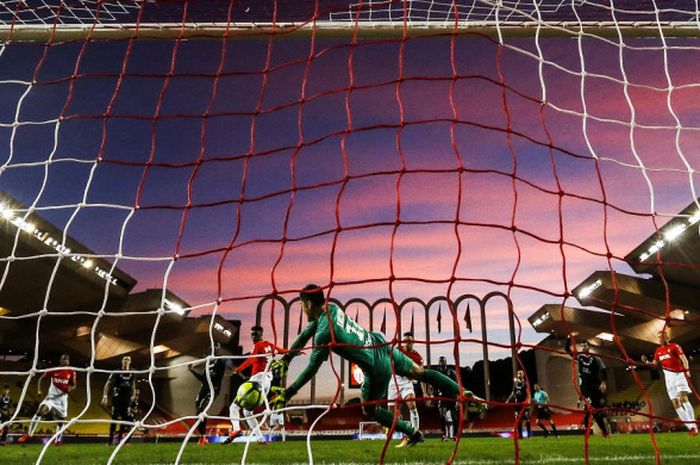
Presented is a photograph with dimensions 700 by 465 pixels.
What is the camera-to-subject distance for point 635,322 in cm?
3212

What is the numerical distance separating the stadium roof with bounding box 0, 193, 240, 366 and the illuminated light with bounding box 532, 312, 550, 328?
22.8m

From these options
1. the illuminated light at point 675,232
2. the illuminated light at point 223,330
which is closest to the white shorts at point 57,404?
the illuminated light at point 675,232

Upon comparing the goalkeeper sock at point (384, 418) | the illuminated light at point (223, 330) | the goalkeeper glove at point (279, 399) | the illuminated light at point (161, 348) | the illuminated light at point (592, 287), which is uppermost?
the illuminated light at point (592, 287)

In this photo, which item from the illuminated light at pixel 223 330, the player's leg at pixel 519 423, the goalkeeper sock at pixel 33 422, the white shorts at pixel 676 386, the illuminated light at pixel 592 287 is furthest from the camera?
the illuminated light at pixel 223 330

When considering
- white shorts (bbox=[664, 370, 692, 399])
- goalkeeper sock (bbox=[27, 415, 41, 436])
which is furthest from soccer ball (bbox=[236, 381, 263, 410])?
white shorts (bbox=[664, 370, 692, 399])

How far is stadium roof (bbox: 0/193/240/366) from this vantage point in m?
19.9

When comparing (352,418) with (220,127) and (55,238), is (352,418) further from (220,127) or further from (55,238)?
(220,127)

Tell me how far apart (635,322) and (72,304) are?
3037 centimetres

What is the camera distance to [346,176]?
3656 millimetres

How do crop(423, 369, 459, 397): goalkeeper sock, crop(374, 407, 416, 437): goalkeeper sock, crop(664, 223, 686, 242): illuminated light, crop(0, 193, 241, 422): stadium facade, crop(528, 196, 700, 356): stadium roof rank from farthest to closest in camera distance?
crop(528, 196, 700, 356): stadium roof
crop(0, 193, 241, 422): stadium facade
crop(374, 407, 416, 437): goalkeeper sock
crop(423, 369, 459, 397): goalkeeper sock
crop(664, 223, 686, 242): illuminated light

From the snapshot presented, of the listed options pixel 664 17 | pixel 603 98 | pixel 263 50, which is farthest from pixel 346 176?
pixel 664 17

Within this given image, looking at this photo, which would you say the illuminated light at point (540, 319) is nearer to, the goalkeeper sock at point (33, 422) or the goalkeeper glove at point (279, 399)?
the goalkeeper sock at point (33, 422)

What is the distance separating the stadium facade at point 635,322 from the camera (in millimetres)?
24952

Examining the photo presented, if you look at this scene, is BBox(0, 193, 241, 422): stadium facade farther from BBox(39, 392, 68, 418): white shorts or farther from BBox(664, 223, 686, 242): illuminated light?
BBox(664, 223, 686, 242): illuminated light
